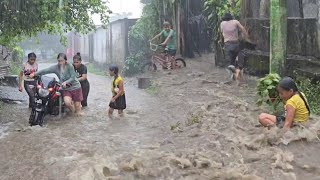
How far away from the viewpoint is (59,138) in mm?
7758

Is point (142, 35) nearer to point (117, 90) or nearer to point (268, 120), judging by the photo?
point (117, 90)

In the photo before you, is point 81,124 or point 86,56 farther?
point 86,56

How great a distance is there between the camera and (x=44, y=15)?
32.9 feet

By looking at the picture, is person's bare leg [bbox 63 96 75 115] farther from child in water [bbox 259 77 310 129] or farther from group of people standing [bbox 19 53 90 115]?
child in water [bbox 259 77 310 129]

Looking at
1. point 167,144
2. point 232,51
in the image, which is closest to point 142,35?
point 232,51

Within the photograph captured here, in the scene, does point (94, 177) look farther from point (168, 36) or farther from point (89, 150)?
point (168, 36)

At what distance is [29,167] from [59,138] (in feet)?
5.50

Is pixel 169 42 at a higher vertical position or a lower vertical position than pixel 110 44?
lower

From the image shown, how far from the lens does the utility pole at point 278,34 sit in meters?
8.69

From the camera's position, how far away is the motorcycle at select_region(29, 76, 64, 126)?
8.58 m

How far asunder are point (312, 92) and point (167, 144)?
10.5 feet

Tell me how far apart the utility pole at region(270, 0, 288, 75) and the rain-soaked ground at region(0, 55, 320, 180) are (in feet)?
3.37

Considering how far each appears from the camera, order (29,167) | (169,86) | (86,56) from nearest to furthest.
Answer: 1. (29,167)
2. (169,86)
3. (86,56)

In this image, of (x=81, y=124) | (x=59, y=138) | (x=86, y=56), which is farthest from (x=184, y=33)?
(x=86, y=56)
